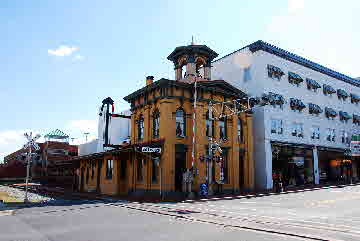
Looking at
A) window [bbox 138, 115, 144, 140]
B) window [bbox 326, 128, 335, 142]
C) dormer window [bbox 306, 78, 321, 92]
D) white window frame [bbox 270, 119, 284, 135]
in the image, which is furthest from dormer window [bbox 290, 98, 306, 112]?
window [bbox 138, 115, 144, 140]

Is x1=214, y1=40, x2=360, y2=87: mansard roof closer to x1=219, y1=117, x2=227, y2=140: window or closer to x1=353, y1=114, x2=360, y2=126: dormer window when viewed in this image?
x1=353, y1=114, x2=360, y2=126: dormer window

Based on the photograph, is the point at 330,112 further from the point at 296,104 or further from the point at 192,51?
the point at 192,51

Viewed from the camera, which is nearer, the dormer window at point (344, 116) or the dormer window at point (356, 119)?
the dormer window at point (344, 116)

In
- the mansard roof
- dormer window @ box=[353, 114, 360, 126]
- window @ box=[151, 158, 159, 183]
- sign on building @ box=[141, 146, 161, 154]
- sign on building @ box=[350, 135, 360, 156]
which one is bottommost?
window @ box=[151, 158, 159, 183]

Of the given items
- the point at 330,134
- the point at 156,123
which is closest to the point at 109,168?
the point at 156,123

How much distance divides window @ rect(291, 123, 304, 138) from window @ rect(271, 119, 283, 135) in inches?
100.0

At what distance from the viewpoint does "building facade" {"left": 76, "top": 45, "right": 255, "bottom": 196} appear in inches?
1063

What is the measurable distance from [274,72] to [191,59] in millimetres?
11569

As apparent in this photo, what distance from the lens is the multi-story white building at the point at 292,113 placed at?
35.6 m

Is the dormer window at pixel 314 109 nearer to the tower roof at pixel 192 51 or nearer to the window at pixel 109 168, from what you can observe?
the tower roof at pixel 192 51

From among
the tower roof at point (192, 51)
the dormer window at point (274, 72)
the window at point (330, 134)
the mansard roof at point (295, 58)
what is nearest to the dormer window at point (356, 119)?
the mansard roof at point (295, 58)

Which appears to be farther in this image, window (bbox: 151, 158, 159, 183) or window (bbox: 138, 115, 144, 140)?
window (bbox: 138, 115, 144, 140)

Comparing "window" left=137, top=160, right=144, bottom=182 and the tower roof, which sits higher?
the tower roof

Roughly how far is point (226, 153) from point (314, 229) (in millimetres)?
19881
